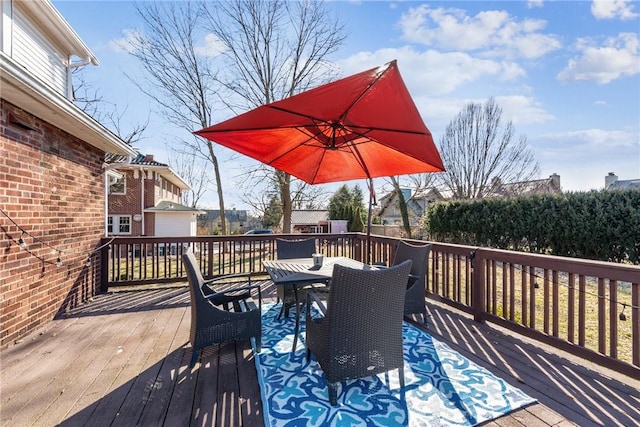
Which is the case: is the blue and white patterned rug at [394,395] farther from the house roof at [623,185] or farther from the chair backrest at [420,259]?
the house roof at [623,185]

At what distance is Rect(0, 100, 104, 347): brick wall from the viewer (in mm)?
2920

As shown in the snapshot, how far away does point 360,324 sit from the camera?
2020 millimetres

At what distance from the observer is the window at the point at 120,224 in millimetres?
15695

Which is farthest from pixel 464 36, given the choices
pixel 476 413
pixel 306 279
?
pixel 476 413

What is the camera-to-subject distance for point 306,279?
281 cm

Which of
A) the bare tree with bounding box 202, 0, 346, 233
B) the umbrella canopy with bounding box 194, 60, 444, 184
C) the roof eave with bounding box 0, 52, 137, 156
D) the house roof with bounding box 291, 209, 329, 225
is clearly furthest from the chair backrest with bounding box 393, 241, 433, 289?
the house roof with bounding box 291, 209, 329, 225

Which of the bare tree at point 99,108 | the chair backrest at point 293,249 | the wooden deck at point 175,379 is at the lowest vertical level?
the wooden deck at point 175,379

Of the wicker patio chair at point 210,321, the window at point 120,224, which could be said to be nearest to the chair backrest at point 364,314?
the wicker patio chair at point 210,321

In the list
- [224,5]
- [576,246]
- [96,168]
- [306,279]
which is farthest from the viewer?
[224,5]

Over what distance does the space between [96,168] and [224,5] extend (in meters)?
8.49

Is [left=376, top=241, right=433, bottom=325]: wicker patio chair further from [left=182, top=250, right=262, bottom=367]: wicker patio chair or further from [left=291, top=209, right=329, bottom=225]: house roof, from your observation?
[left=291, top=209, right=329, bottom=225]: house roof

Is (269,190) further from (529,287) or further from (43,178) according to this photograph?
(529,287)

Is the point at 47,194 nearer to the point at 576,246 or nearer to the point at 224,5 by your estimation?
the point at 224,5

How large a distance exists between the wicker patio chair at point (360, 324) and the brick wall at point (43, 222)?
3.34 metres
